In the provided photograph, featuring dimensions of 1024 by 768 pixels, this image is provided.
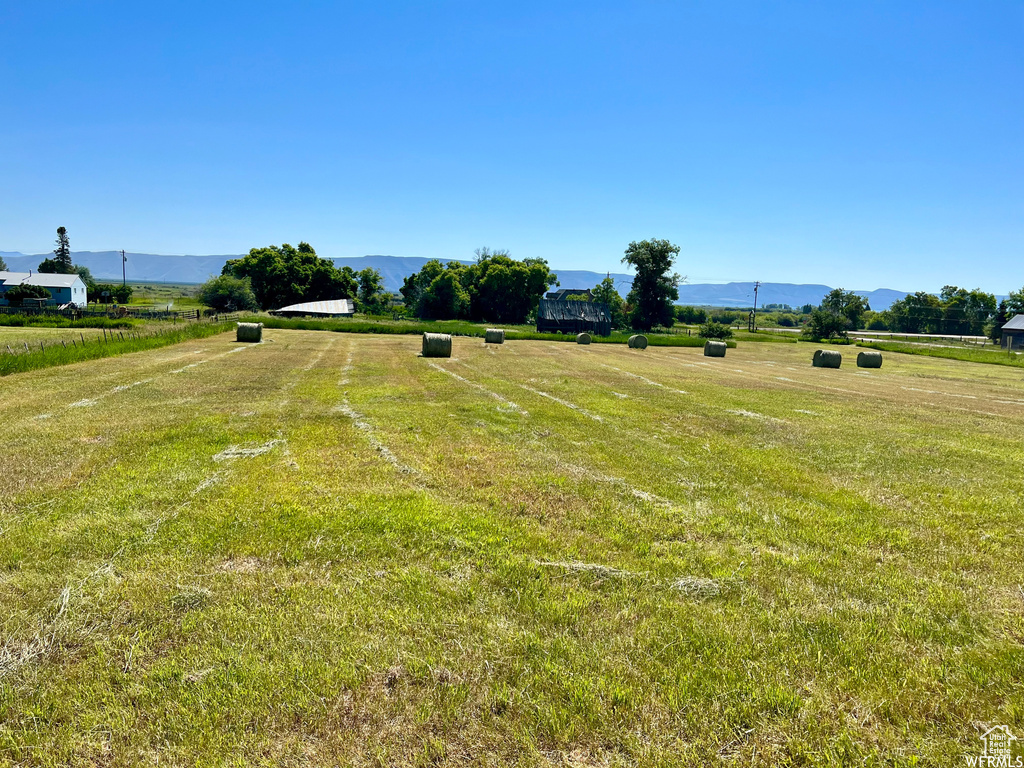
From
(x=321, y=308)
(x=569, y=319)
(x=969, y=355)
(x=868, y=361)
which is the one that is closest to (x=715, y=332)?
(x=569, y=319)

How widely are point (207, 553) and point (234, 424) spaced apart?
6003 millimetres

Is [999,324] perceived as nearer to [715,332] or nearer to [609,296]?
[715,332]

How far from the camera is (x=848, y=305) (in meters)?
129

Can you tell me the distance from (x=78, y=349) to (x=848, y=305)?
149 metres

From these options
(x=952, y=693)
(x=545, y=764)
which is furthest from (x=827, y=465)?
(x=545, y=764)

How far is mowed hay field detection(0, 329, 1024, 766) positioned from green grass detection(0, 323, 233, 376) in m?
10.5

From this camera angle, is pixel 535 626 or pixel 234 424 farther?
pixel 234 424

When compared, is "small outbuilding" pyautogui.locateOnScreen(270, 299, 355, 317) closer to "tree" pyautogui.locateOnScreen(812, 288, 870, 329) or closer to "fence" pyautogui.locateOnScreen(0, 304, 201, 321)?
"fence" pyautogui.locateOnScreen(0, 304, 201, 321)

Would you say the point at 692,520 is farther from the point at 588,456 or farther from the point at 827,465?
the point at 827,465

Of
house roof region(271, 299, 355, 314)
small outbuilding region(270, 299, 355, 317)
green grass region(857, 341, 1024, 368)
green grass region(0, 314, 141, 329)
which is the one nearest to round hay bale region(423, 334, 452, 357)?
green grass region(0, 314, 141, 329)

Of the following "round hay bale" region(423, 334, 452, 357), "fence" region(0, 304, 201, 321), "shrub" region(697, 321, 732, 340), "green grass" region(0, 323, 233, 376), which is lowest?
"green grass" region(0, 323, 233, 376)

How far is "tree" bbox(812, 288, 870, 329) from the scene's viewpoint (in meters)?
127

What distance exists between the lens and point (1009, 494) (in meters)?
7.51

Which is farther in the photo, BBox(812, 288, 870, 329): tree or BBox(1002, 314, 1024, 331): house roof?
BBox(812, 288, 870, 329): tree
